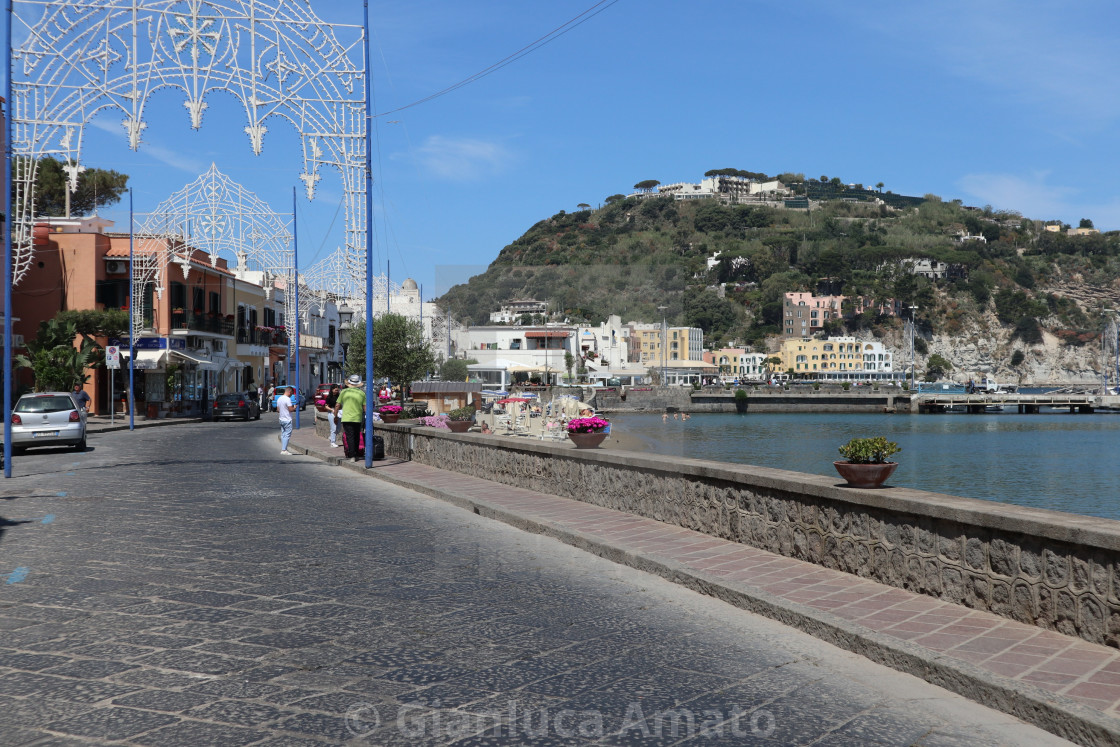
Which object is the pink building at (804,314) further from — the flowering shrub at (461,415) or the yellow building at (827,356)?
the flowering shrub at (461,415)

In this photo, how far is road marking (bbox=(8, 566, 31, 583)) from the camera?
7.24 m

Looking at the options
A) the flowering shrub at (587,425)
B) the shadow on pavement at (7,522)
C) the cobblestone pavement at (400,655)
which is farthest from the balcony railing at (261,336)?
the cobblestone pavement at (400,655)

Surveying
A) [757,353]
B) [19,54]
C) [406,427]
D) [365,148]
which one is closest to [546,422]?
[406,427]

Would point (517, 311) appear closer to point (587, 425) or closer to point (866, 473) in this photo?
point (587, 425)

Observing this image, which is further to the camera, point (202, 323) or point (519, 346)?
point (519, 346)

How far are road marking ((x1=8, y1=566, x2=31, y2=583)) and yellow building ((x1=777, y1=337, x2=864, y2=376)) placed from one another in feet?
532

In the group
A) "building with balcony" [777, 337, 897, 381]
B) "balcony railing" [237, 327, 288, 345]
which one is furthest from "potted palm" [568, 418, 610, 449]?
"building with balcony" [777, 337, 897, 381]

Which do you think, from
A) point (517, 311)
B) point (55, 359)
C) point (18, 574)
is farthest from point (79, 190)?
point (18, 574)

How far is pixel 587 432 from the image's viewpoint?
12.4 meters

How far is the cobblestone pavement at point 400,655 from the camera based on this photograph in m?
4.13

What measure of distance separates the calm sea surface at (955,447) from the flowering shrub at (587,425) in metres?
19.4

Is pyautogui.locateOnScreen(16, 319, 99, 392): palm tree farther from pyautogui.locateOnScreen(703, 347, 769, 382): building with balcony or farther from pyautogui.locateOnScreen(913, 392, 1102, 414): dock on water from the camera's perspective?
pyautogui.locateOnScreen(703, 347, 769, 382): building with balcony

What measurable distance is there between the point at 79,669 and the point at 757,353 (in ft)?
553

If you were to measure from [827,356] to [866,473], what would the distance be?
6394 inches
